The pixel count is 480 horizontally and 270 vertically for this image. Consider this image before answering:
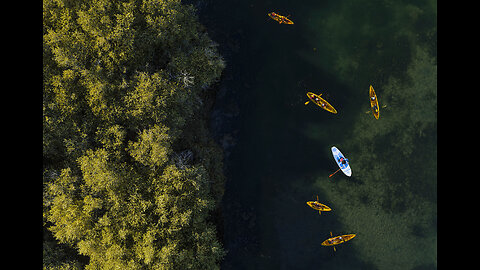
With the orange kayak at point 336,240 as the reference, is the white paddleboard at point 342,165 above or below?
above

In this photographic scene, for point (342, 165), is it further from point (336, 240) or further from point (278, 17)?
point (278, 17)

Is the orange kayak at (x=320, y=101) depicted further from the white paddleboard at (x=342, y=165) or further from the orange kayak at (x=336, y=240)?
the orange kayak at (x=336, y=240)

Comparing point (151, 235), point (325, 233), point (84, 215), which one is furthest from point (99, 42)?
point (325, 233)

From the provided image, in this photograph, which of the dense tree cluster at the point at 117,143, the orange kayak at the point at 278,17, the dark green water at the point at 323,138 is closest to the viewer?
the dense tree cluster at the point at 117,143

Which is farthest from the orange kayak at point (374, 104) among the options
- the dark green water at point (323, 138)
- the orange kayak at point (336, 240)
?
the orange kayak at point (336, 240)

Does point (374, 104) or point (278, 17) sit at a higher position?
point (278, 17)

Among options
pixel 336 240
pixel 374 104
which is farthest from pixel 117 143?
pixel 374 104
